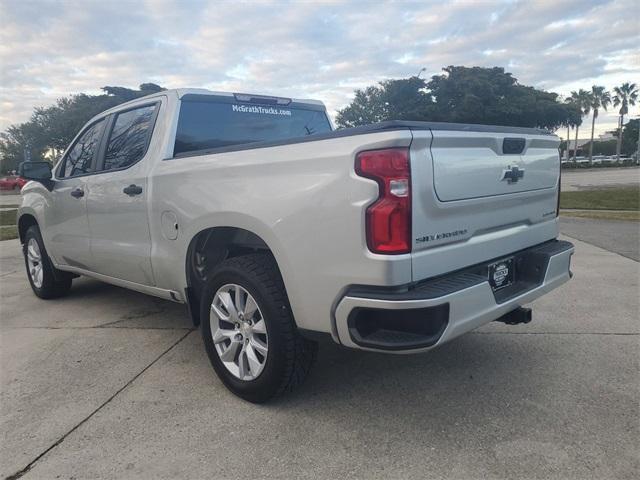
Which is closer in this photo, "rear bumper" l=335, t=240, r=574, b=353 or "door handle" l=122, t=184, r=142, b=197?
"rear bumper" l=335, t=240, r=574, b=353

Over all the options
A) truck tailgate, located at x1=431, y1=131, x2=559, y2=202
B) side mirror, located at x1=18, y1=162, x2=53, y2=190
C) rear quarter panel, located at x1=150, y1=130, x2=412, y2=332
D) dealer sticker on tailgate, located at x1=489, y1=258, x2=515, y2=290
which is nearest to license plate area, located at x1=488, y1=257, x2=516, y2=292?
dealer sticker on tailgate, located at x1=489, y1=258, x2=515, y2=290

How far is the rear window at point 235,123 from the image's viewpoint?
13.3 ft

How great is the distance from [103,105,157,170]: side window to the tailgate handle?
8.35 ft

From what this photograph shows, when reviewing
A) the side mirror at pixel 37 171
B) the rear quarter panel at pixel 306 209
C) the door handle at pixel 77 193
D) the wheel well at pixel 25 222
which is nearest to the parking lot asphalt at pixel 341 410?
the rear quarter panel at pixel 306 209

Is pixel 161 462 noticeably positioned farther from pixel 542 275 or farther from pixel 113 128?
pixel 113 128

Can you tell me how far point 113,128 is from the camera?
4.53m

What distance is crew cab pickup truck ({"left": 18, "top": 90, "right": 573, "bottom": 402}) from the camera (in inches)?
97.3

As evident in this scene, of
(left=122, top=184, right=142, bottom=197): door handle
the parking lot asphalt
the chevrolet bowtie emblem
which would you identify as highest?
the chevrolet bowtie emblem

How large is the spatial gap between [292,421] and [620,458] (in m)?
1.64

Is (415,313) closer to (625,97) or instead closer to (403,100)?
(403,100)

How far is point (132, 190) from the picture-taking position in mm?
3930

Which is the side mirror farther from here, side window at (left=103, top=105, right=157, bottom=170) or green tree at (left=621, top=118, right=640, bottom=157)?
green tree at (left=621, top=118, right=640, bottom=157)

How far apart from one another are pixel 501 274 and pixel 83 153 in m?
3.84

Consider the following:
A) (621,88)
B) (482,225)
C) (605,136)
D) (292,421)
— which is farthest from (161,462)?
(605,136)
